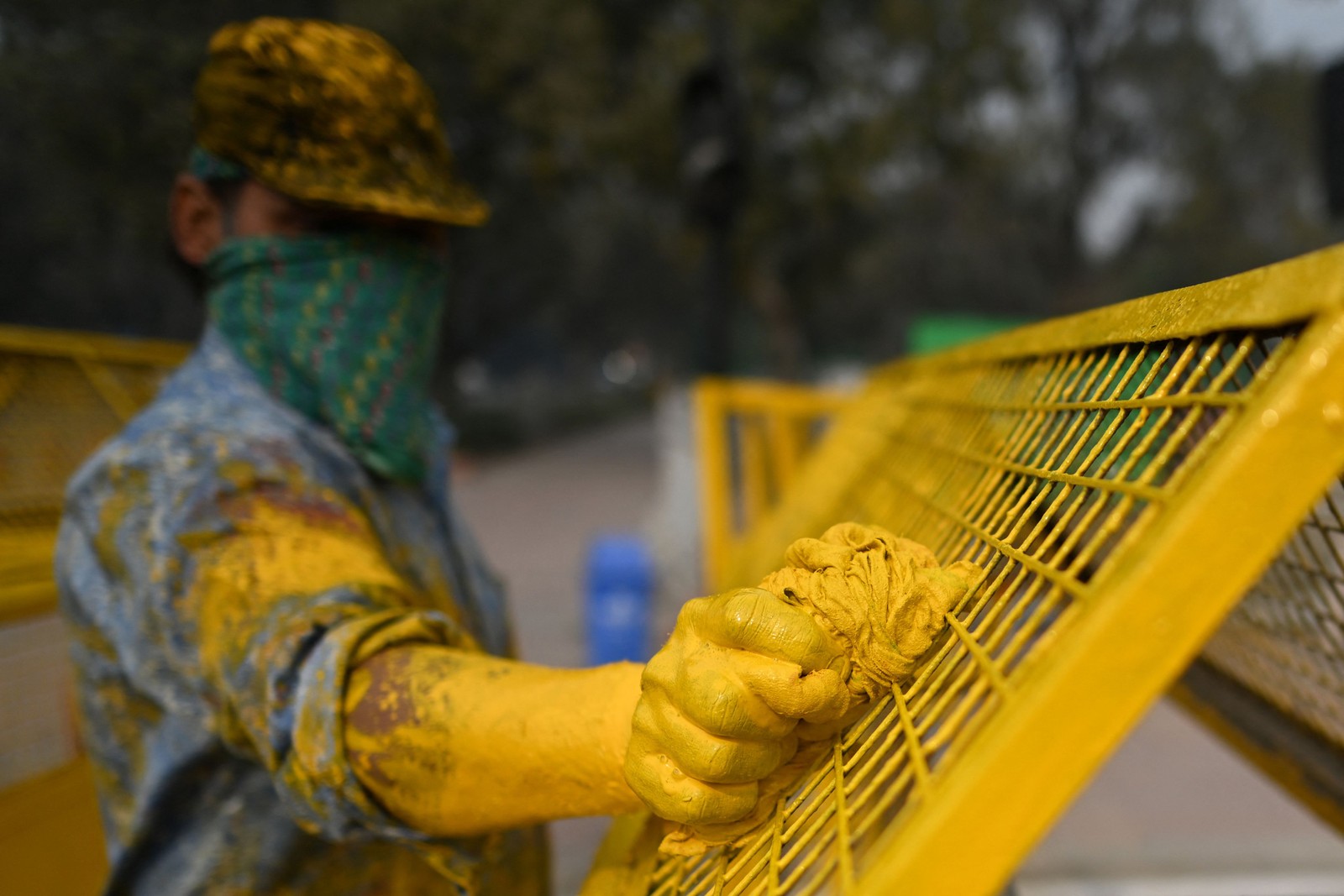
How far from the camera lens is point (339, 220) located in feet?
4.49

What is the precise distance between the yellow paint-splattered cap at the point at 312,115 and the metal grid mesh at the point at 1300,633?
1.43 metres

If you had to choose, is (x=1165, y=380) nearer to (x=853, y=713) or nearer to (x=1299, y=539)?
(x=853, y=713)

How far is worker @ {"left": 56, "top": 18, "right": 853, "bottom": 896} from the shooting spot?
2.34 ft

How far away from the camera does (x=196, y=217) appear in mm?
1397

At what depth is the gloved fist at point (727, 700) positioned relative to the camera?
0.65 metres

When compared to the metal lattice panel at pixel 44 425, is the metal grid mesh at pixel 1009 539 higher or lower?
higher

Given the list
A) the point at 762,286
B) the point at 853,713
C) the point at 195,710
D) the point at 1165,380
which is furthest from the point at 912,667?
the point at 762,286

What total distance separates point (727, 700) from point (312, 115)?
122cm

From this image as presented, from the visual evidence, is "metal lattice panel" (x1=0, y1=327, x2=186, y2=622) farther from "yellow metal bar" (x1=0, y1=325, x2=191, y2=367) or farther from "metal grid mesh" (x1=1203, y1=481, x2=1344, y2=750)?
"metal grid mesh" (x1=1203, y1=481, x2=1344, y2=750)

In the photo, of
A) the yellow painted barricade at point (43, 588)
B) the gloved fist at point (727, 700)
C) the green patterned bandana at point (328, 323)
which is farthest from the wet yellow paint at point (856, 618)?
the yellow painted barricade at point (43, 588)

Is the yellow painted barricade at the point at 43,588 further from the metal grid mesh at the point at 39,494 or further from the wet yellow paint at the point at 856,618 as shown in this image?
the wet yellow paint at the point at 856,618

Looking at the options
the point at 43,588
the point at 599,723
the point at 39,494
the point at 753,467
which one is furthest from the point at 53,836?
the point at 753,467

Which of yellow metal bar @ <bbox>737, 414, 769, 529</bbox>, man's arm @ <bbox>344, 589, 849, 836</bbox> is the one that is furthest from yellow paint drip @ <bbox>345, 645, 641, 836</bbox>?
yellow metal bar @ <bbox>737, 414, 769, 529</bbox>

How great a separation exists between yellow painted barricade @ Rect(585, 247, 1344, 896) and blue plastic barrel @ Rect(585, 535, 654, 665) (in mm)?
3012
